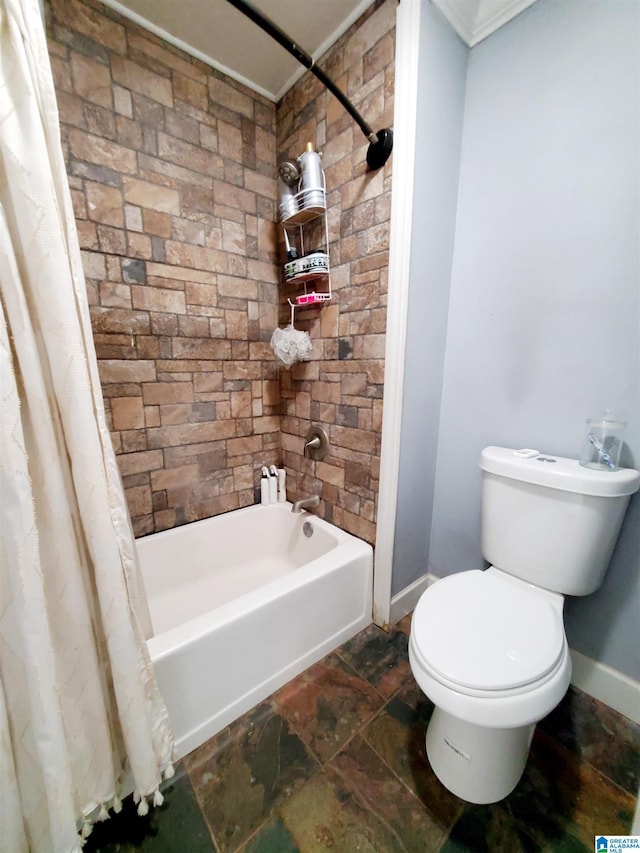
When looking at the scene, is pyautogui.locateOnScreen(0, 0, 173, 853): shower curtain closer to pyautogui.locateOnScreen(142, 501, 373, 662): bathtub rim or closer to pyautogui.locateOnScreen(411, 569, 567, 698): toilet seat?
pyautogui.locateOnScreen(142, 501, 373, 662): bathtub rim

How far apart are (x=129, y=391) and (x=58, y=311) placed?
2.88 feet

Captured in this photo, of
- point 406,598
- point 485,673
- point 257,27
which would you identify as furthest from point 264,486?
point 257,27

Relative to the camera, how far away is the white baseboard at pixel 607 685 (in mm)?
1126

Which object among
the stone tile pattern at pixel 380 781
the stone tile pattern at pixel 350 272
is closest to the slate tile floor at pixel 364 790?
the stone tile pattern at pixel 380 781

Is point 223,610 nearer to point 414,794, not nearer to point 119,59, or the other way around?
point 414,794

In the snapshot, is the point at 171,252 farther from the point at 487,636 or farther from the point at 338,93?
the point at 487,636

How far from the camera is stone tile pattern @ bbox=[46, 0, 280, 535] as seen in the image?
1.25 m

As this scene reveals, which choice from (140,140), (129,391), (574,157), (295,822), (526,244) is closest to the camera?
(295,822)

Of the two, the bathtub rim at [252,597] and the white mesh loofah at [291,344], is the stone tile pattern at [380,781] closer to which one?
the bathtub rim at [252,597]

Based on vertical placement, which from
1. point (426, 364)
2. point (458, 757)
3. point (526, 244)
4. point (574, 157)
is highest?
point (574, 157)

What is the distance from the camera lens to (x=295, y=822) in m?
0.88

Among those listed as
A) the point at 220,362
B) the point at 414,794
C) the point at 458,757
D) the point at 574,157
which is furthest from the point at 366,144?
the point at 414,794

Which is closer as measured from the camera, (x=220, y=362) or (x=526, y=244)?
(x=526, y=244)

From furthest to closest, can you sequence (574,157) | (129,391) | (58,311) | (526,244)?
(129,391)
(526,244)
(574,157)
(58,311)
